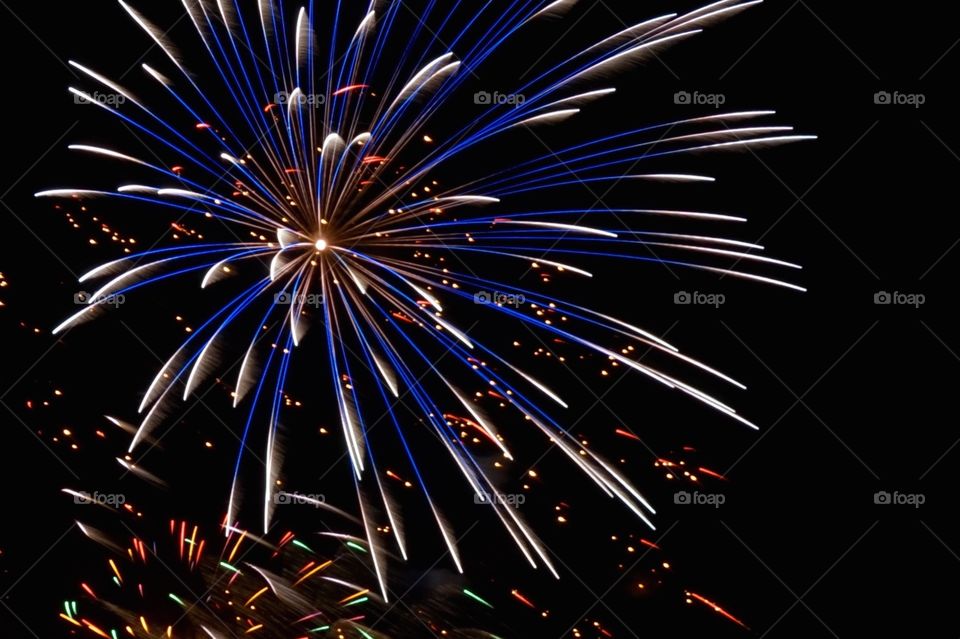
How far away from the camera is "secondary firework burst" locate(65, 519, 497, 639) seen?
6.85m

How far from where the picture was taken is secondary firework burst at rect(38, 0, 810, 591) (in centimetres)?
662

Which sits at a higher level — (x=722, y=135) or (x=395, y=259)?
(x=722, y=135)

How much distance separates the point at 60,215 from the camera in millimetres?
7465

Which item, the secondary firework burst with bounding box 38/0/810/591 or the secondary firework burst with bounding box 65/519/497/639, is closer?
the secondary firework burst with bounding box 38/0/810/591

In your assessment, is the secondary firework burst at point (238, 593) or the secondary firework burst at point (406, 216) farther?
the secondary firework burst at point (238, 593)

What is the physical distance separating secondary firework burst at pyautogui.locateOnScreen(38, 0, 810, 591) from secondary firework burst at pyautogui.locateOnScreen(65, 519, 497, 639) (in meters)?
0.55

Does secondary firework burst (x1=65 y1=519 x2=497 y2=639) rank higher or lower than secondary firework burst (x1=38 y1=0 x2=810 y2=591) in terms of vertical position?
lower

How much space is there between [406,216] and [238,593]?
3.94 meters

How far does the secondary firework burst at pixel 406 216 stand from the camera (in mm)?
6617

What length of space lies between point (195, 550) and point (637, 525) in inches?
171

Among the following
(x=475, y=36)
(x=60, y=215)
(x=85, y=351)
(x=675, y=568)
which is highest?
(x=475, y=36)

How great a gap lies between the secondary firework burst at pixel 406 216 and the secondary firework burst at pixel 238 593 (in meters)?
0.55

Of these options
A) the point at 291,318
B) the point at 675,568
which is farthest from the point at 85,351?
the point at 675,568

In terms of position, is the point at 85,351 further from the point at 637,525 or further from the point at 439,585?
the point at 637,525
